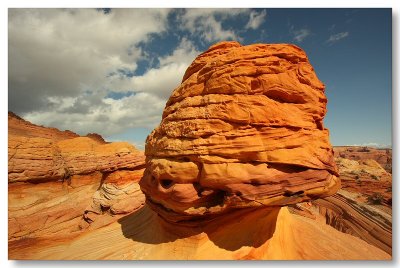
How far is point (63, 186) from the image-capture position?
1511 cm

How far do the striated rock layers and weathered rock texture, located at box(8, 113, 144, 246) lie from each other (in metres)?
7.21

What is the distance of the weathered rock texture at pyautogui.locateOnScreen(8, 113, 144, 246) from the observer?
12.3 meters

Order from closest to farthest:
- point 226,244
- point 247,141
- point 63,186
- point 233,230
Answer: point 247,141 → point 226,244 → point 233,230 → point 63,186

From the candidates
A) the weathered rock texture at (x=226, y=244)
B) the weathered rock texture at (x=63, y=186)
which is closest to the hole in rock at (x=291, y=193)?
the weathered rock texture at (x=226, y=244)

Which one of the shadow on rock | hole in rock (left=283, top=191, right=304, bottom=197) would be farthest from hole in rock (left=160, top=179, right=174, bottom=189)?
hole in rock (left=283, top=191, right=304, bottom=197)

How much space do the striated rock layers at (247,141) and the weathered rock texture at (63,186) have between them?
7.21 metres

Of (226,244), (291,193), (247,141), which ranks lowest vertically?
(226,244)

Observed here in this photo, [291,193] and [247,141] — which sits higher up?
[247,141]

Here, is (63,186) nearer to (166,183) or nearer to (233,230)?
(166,183)

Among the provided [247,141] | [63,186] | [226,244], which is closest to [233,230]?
[226,244]

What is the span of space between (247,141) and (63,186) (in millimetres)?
13864

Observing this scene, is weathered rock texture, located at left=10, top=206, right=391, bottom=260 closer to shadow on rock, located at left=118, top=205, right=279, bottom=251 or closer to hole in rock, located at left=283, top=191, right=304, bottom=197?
shadow on rock, located at left=118, top=205, right=279, bottom=251

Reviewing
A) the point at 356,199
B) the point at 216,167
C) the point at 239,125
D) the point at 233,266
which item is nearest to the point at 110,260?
the point at 233,266

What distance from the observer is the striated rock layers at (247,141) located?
16.7 feet
